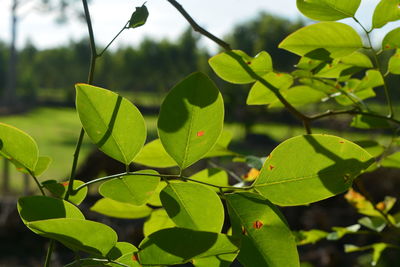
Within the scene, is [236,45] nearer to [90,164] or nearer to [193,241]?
Result: [90,164]

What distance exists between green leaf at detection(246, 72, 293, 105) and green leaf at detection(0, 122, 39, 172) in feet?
0.65

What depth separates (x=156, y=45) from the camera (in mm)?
22797

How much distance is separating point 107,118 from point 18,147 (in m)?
0.06

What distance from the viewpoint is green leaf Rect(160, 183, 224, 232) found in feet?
0.79

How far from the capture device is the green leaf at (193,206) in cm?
24

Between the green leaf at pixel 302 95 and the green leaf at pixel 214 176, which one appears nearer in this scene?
the green leaf at pixel 214 176

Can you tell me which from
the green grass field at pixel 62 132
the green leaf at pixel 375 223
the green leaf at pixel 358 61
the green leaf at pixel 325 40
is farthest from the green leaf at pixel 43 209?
the green grass field at pixel 62 132

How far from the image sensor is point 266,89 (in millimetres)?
408

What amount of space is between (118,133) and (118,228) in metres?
3.33

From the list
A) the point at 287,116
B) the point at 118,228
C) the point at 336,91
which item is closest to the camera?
the point at 336,91

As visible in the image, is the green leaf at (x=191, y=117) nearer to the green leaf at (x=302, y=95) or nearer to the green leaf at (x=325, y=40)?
the green leaf at (x=325, y=40)

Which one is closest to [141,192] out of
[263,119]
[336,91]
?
[336,91]

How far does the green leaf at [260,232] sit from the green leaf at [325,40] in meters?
0.15

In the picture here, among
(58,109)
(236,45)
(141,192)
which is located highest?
(141,192)
